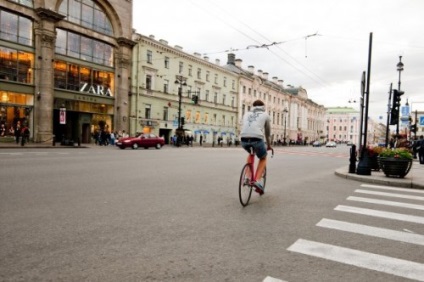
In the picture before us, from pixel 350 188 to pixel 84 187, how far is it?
257 inches

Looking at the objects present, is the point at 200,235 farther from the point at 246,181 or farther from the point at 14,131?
the point at 14,131

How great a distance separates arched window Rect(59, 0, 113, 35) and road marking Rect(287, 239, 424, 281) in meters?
36.0

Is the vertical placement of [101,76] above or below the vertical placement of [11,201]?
above

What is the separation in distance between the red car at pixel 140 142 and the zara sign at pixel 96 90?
10.1m

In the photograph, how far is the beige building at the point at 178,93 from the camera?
4245 cm

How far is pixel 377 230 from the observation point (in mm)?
4660

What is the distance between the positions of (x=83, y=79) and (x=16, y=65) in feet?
22.1

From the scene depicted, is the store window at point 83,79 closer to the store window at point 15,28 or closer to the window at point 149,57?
the store window at point 15,28

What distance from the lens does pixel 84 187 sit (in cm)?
743

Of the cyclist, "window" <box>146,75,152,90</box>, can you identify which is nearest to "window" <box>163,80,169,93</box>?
"window" <box>146,75,152,90</box>

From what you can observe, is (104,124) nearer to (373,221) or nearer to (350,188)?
(350,188)

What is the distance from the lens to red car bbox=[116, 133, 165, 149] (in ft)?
93.8

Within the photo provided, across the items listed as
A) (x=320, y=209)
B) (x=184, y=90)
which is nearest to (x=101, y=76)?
(x=184, y=90)

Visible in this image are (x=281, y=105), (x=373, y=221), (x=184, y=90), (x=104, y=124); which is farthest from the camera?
(x=281, y=105)
